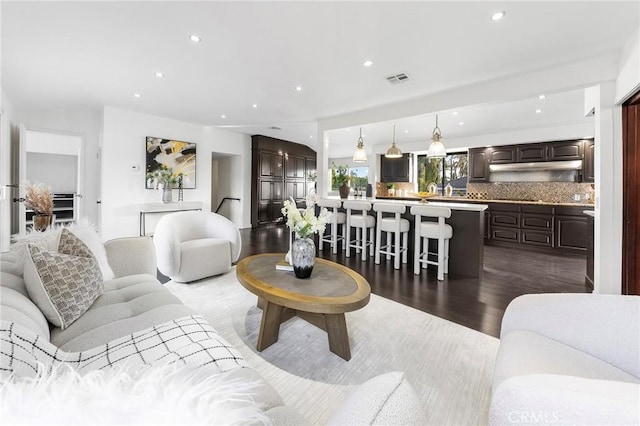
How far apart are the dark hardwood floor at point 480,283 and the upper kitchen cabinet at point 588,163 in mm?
1624

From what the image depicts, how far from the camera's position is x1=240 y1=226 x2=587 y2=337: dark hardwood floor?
8.59ft

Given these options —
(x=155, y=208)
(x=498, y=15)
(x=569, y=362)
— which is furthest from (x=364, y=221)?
(x=155, y=208)

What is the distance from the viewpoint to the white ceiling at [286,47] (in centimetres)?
216

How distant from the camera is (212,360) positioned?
103 cm

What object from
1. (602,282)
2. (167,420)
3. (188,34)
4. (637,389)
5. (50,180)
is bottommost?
(602,282)

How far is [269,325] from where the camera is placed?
1957mm

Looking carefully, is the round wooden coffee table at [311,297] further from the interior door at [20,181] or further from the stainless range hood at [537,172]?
the stainless range hood at [537,172]

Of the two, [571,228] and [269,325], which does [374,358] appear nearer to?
[269,325]

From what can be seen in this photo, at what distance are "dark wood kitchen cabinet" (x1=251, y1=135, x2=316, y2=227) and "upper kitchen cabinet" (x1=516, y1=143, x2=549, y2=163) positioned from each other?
Result: 5779 millimetres

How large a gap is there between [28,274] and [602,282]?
→ 14.9 ft

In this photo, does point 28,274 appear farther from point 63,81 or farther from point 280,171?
point 280,171

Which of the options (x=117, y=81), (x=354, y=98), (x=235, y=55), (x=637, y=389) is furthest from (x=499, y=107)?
(x=117, y=81)

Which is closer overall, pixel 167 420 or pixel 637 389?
pixel 167 420

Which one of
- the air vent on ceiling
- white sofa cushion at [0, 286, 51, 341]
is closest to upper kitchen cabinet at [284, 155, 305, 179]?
the air vent on ceiling
